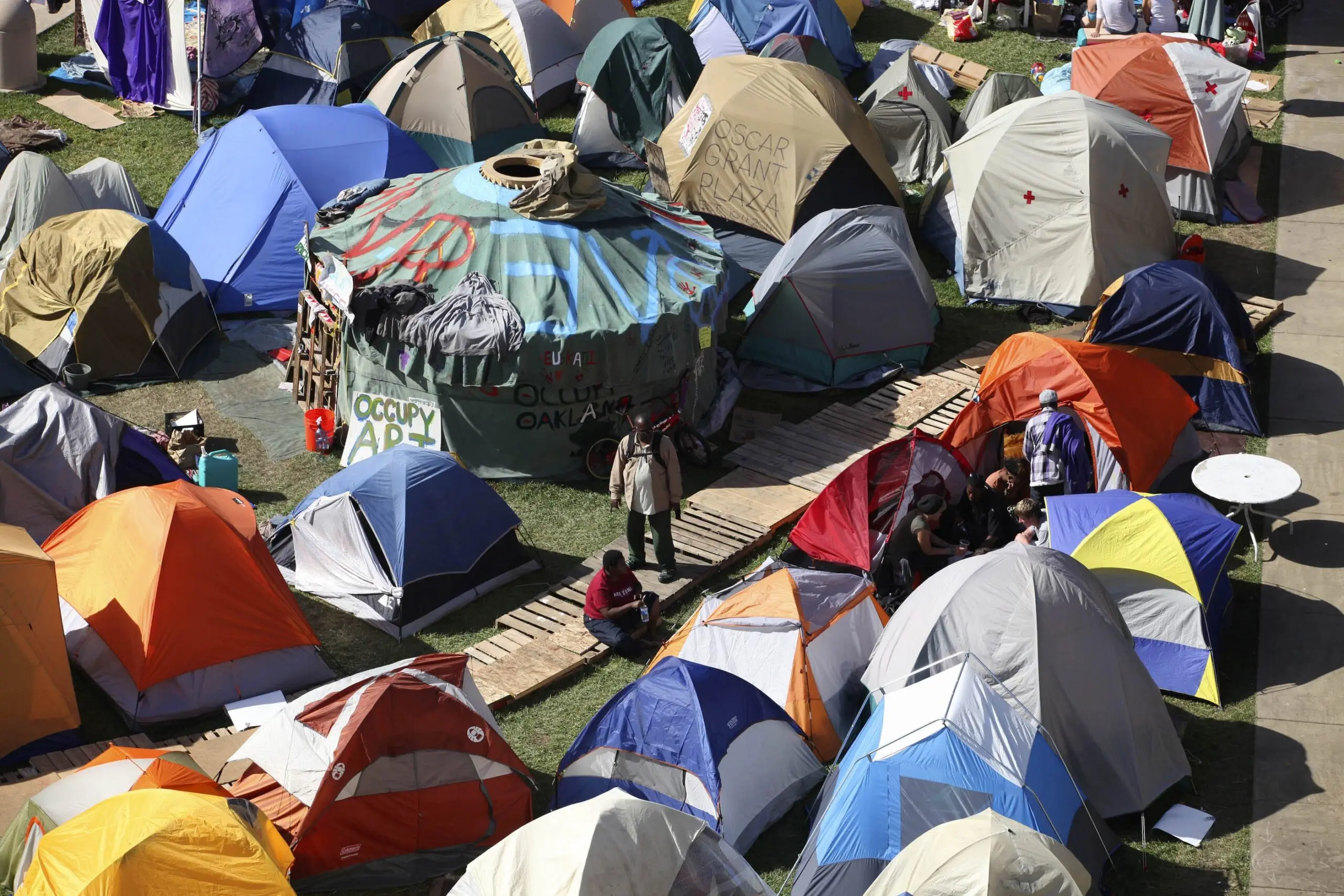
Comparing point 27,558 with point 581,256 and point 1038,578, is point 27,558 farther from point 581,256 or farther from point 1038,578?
point 1038,578

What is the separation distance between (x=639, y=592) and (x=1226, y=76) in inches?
479

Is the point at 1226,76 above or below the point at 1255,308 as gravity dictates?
above

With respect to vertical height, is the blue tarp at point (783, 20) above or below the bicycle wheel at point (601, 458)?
above

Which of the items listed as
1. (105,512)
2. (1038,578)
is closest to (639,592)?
(1038,578)

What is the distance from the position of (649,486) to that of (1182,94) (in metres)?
10.8

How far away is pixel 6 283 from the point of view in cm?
1683

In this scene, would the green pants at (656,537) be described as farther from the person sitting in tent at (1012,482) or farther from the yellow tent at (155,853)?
the yellow tent at (155,853)

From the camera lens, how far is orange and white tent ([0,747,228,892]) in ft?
32.0

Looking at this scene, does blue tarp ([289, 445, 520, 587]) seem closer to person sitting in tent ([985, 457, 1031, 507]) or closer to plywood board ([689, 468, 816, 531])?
plywood board ([689, 468, 816, 531])

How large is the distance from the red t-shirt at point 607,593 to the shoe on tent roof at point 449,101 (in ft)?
30.9

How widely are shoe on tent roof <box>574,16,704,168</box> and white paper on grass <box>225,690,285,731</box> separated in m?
11.6

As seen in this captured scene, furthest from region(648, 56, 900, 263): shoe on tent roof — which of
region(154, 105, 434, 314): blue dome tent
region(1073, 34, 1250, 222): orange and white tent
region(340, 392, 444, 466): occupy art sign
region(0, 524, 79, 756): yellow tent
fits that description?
region(0, 524, 79, 756): yellow tent

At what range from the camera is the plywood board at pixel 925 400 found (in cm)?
1648

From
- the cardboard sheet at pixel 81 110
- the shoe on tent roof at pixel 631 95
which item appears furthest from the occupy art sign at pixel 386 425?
the cardboard sheet at pixel 81 110
